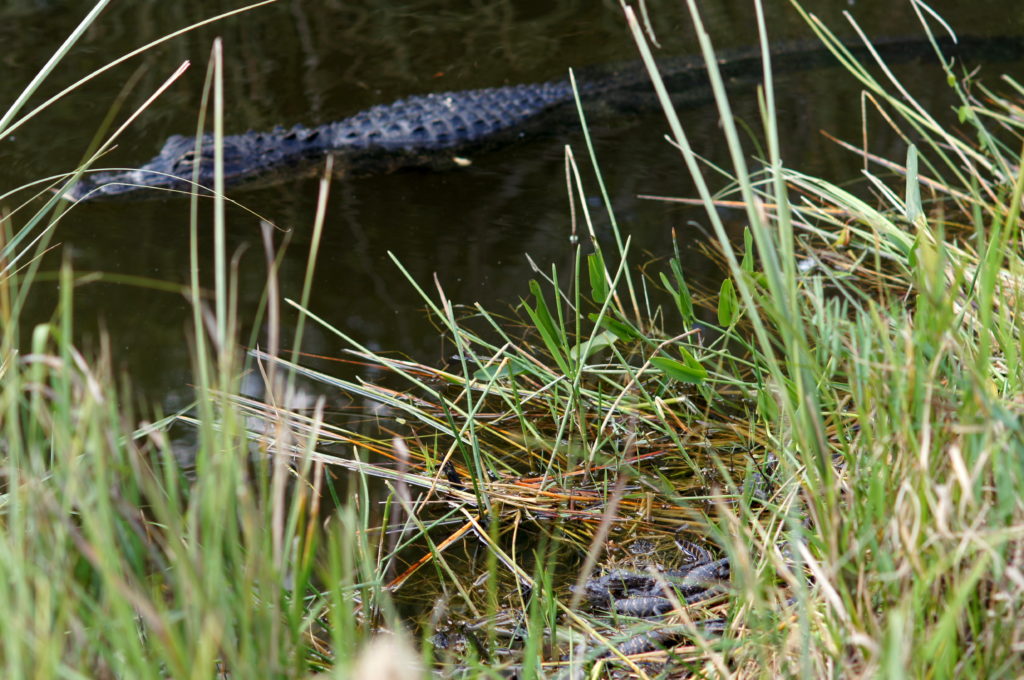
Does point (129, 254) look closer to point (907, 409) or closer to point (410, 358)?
point (410, 358)

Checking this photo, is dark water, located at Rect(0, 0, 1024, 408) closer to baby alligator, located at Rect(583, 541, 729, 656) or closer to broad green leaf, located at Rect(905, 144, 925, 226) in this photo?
baby alligator, located at Rect(583, 541, 729, 656)

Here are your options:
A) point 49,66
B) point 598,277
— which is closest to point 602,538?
point 598,277

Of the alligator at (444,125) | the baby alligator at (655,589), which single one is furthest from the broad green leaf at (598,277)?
the alligator at (444,125)

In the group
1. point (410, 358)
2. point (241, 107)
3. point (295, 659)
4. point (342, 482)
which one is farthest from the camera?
point (241, 107)

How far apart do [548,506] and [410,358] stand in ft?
2.35

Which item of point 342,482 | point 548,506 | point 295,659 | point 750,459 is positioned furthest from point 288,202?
point 295,659

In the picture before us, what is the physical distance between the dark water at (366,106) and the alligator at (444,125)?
15cm

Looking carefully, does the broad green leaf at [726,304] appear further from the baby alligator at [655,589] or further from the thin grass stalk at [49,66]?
the thin grass stalk at [49,66]

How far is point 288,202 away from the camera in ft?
11.8

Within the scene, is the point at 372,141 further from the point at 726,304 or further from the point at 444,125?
the point at 726,304

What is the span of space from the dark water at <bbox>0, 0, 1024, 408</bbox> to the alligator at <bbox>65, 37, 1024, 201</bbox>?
0.15 metres

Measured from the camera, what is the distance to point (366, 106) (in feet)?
15.9

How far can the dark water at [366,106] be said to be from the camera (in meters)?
2.64

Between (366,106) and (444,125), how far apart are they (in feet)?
2.54
